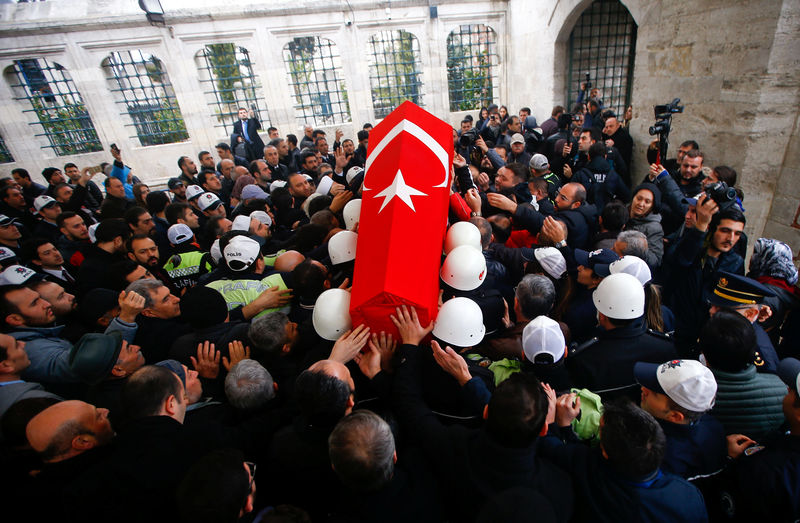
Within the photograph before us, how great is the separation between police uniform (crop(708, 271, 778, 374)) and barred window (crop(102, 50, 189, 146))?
12.6 metres

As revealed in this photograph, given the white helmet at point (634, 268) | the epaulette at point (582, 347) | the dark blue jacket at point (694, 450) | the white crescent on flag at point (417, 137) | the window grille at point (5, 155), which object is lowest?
the dark blue jacket at point (694, 450)

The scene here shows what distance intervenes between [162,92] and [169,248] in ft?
33.7

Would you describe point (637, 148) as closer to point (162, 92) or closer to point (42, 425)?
point (42, 425)

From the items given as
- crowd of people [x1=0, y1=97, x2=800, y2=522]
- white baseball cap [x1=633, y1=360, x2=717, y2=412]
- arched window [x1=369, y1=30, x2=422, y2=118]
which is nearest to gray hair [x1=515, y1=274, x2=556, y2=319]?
crowd of people [x1=0, y1=97, x2=800, y2=522]

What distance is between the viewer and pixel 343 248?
2.25 m

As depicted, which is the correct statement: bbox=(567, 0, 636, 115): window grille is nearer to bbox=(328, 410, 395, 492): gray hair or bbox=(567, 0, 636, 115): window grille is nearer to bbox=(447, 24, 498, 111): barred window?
bbox=(447, 24, 498, 111): barred window

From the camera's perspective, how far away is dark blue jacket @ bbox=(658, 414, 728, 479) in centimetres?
133

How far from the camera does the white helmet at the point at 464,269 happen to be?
1.91 m

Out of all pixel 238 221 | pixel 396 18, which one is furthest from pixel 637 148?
pixel 396 18

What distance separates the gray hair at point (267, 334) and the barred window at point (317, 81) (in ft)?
35.6

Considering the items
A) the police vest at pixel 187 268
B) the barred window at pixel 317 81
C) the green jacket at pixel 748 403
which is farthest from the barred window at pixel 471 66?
the green jacket at pixel 748 403

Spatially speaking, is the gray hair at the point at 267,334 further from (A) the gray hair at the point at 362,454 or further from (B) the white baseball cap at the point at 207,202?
(B) the white baseball cap at the point at 207,202

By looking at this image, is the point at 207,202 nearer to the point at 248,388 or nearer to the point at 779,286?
the point at 248,388

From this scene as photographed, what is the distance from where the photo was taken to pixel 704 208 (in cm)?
223
